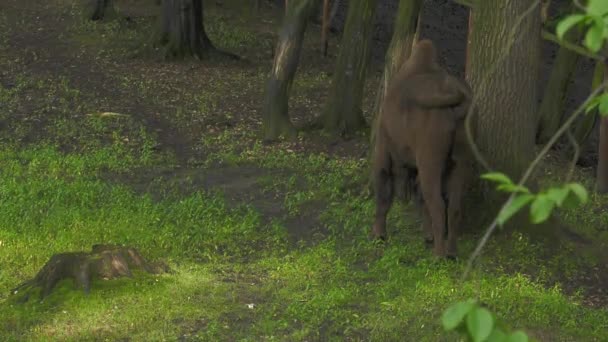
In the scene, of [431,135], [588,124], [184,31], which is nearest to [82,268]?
[431,135]

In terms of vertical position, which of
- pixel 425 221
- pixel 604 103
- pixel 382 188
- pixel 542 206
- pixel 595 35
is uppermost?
pixel 595 35

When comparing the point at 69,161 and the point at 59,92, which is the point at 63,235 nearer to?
the point at 69,161

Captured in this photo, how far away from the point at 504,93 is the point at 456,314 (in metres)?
7.78

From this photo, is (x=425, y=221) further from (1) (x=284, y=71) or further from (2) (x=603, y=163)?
(1) (x=284, y=71)

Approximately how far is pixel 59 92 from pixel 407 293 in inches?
406

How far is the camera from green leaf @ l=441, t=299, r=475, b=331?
2.32 meters

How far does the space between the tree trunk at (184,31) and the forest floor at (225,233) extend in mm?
1896

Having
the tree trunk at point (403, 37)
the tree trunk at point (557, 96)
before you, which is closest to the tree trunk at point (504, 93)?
the tree trunk at point (403, 37)

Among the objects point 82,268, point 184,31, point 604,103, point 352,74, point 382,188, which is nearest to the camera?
point 604,103

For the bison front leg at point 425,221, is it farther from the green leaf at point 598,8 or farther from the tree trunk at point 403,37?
the green leaf at point 598,8

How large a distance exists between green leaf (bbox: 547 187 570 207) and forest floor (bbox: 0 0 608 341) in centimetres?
84

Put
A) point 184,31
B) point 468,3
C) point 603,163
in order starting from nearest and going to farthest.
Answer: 1. point 468,3
2. point 603,163
3. point 184,31

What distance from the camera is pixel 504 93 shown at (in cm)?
991

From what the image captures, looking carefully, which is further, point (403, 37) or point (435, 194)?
point (403, 37)
